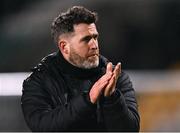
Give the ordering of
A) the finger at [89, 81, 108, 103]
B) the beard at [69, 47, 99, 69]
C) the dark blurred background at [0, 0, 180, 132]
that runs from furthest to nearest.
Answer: the dark blurred background at [0, 0, 180, 132] → the beard at [69, 47, 99, 69] → the finger at [89, 81, 108, 103]

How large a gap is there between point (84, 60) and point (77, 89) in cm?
9

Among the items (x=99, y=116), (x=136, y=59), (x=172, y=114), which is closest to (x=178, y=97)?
(x=172, y=114)

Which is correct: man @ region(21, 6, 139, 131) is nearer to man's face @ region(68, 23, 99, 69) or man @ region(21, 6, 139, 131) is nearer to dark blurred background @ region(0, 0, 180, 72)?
man's face @ region(68, 23, 99, 69)

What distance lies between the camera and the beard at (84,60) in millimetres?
1206

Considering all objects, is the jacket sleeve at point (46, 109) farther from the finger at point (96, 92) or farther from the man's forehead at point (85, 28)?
the man's forehead at point (85, 28)

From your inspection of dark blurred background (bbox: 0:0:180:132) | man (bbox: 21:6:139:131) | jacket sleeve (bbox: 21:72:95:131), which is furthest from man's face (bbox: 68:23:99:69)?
dark blurred background (bbox: 0:0:180:132)

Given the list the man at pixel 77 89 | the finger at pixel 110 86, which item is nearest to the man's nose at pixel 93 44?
the man at pixel 77 89

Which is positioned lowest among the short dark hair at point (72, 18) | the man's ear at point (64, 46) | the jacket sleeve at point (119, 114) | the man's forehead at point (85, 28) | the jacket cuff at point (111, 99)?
the jacket sleeve at point (119, 114)

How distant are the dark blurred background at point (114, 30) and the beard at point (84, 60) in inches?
A: 20.4

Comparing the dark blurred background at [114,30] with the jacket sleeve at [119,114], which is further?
the dark blurred background at [114,30]

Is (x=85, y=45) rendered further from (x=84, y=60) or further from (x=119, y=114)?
(x=119, y=114)

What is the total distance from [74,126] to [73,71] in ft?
0.53

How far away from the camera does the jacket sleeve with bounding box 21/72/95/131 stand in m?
1.15

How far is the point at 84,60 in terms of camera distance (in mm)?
1220
